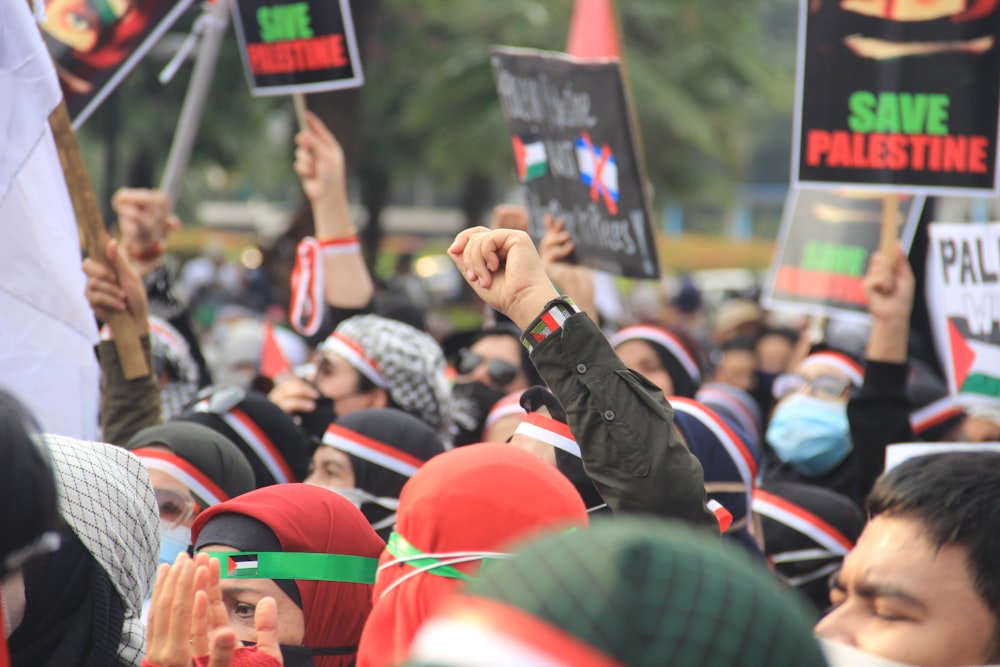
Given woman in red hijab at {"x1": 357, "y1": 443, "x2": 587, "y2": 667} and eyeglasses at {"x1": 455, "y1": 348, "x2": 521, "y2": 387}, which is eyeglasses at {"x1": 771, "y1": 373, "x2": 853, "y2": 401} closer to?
eyeglasses at {"x1": 455, "y1": 348, "x2": 521, "y2": 387}

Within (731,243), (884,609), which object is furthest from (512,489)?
(731,243)

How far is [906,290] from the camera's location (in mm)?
4465

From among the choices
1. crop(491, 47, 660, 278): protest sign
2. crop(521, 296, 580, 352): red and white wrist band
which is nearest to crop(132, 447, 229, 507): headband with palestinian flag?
crop(521, 296, 580, 352): red and white wrist band

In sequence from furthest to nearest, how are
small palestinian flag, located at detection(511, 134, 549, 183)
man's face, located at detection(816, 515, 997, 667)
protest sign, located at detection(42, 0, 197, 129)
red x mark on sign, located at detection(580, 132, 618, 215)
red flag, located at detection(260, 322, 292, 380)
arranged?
1. red flag, located at detection(260, 322, 292, 380)
2. small palestinian flag, located at detection(511, 134, 549, 183)
3. red x mark on sign, located at detection(580, 132, 618, 215)
4. protest sign, located at detection(42, 0, 197, 129)
5. man's face, located at detection(816, 515, 997, 667)

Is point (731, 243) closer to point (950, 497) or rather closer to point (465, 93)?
point (465, 93)

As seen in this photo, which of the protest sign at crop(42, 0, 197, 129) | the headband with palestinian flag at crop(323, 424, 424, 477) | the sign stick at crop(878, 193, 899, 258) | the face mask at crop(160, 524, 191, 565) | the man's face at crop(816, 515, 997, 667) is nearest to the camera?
the man's face at crop(816, 515, 997, 667)

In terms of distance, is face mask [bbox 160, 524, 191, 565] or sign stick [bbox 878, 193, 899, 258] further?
sign stick [bbox 878, 193, 899, 258]

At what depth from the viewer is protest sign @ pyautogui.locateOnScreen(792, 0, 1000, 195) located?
4.79 metres

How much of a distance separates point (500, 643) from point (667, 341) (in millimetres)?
4105

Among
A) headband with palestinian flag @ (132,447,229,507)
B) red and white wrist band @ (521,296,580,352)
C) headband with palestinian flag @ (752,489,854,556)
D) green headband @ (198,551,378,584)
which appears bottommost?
headband with palestinian flag @ (752,489,854,556)

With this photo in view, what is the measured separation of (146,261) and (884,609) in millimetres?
3755

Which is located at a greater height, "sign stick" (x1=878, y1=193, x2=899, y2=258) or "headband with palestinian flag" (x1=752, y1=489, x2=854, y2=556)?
"sign stick" (x1=878, y1=193, x2=899, y2=258)

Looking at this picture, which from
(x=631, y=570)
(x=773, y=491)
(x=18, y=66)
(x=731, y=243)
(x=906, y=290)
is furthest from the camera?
(x=731, y=243)

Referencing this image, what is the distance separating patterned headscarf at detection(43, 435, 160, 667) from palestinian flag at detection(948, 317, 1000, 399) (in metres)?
3.32
